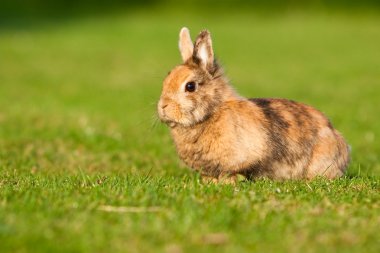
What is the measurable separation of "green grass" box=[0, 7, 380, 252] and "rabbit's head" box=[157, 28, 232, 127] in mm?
476

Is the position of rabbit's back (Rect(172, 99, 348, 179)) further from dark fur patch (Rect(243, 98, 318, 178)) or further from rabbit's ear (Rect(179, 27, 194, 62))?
rabbit's ear (Rect(179, 27, 194, 62))

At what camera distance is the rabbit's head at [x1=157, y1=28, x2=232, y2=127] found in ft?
26.7

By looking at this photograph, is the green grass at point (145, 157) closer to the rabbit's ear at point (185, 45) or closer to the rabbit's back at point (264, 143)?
the rabbit's back at point (264, 143)

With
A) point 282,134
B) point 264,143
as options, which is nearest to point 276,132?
point 282,134

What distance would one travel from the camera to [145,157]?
11859mm

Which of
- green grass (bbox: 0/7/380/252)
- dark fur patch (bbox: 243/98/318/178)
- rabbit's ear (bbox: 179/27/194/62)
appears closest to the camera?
green grass (bbox: 0/7/380/252)

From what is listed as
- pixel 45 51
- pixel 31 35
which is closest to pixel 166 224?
pixel 45 51

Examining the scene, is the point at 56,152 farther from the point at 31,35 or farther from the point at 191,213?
the point at 31,35

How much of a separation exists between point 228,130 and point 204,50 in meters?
1.00

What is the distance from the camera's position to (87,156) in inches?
461

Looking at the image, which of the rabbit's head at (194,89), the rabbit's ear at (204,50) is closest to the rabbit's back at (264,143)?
the rabbit's head at (194,89)

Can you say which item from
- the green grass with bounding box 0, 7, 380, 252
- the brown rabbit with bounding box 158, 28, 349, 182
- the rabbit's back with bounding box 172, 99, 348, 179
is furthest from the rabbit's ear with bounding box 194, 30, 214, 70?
the green grass with bounding box 0, 7, 380, 252

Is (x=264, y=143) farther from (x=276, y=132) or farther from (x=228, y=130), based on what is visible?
(x=228, y=130)

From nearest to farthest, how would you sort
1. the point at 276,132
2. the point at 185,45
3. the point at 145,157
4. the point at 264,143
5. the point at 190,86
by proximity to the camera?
the point at 190,86 → the point at 264,143 → the point at 276,132 → the point at 185,45 → the point at 145,157
